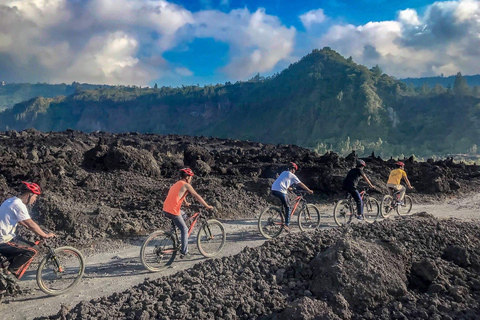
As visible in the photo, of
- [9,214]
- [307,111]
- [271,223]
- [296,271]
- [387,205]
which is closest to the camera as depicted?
[9,214]

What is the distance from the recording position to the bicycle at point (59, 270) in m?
5.67

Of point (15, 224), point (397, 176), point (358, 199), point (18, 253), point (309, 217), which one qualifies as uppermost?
point (397, 176)

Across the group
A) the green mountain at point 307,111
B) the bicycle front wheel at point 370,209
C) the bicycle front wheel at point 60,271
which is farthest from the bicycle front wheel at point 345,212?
the green mountain at point 307,111

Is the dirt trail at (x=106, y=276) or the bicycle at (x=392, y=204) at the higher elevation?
the bicycle at (x=392, y=204)

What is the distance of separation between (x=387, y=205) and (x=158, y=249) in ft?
27.7

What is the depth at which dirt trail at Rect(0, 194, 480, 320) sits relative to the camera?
210 inches

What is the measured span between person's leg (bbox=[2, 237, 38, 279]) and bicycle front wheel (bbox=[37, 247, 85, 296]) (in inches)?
12.1

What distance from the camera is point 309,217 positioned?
31.6 feet

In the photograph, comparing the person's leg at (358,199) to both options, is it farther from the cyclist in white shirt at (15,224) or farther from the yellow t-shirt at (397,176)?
the cyclist in white shirt at (15,224)

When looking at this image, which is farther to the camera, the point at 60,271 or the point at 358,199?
the point at 358,199

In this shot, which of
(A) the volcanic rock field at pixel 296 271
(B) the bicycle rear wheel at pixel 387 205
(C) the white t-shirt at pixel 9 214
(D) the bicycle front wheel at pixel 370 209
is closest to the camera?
(A) the volcanic rock field at pixel 296 271

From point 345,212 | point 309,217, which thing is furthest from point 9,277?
point 345,212

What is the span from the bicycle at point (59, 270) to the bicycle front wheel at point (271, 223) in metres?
4.47

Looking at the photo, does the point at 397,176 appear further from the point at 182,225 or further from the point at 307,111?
the point at 307,111
